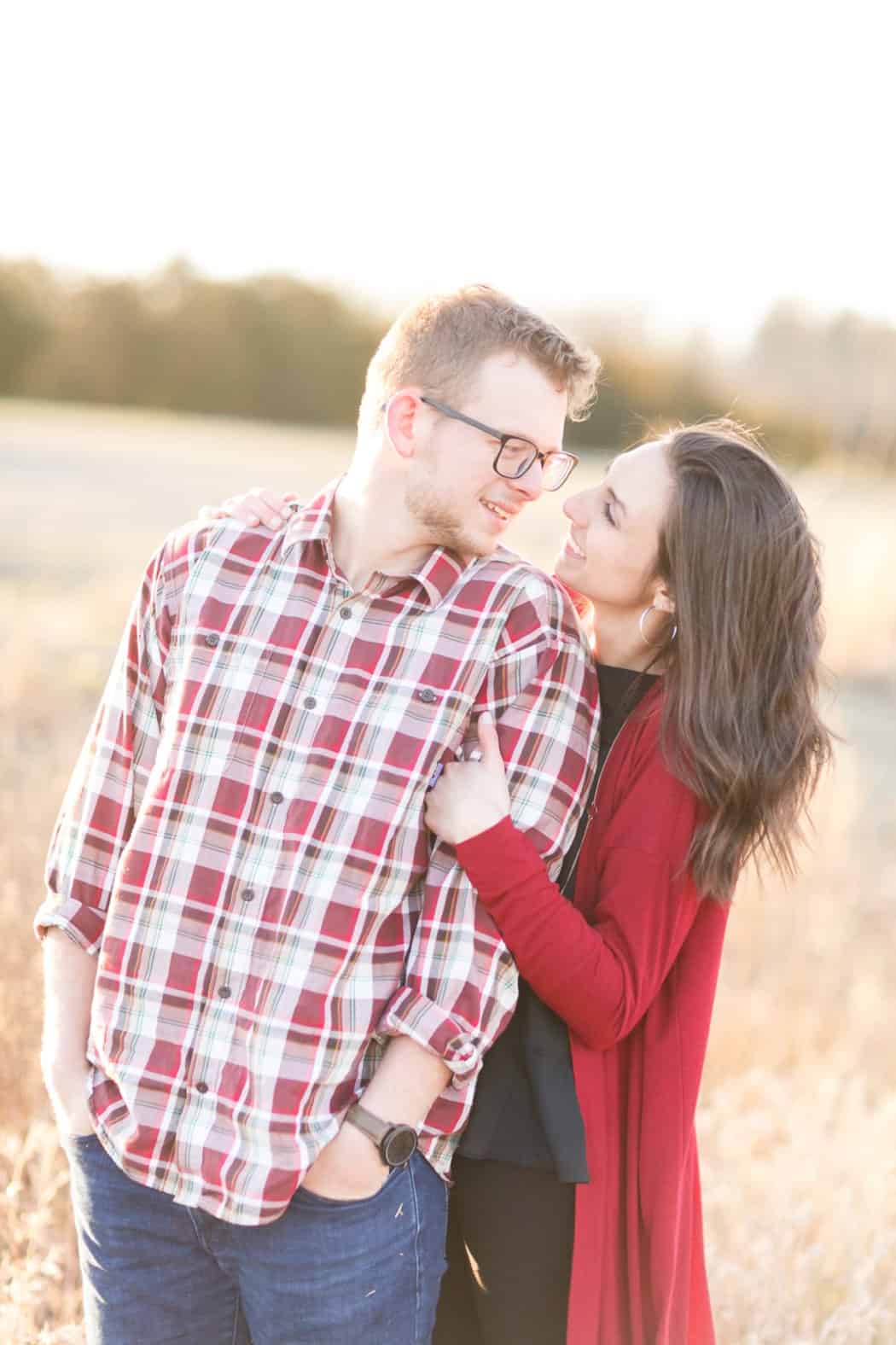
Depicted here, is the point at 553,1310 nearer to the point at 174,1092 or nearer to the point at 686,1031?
the point at 686,1031

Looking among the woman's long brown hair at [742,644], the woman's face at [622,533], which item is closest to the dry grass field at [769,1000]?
the woman's long brown hair at [742,644]

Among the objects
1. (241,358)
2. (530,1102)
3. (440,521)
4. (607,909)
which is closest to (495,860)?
(607,909)

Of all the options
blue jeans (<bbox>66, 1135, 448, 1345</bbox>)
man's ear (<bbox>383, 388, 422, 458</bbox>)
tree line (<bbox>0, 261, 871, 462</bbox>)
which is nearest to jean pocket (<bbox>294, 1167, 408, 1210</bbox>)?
blue jeans (<bbox>66, 1135, 448, 1345</bbox>)

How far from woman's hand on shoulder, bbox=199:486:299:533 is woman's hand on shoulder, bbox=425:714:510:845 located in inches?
18.6

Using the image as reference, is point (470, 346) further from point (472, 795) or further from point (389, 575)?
point (472, 795)

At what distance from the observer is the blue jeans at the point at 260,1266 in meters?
1.86

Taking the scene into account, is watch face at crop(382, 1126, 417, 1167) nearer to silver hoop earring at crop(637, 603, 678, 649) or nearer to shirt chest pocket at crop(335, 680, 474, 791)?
shirt chest pocket at crop(335, 680, 474, 791)

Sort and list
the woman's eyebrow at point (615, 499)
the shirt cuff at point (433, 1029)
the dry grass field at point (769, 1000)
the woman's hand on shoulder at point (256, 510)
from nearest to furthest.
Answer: the shirt cuff at point (433, 1029) → the woman's hand on shoulder at point (256, 510) → the woman's eyebrow at point (615, 499) → the dry grass field at point (769, 1000)

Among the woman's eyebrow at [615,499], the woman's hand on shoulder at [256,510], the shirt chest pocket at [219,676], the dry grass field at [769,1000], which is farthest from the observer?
the dry grass field at [769,1000]

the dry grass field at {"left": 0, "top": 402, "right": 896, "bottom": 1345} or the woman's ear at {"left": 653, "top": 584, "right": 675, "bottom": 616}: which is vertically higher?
the woman's ear at {"left": 653, "top": 584, "right": 675, "bottom": 616}

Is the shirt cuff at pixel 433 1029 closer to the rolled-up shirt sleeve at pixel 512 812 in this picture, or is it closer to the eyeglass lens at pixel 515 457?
the rolled-up shirt sleeve at pixel 512 812

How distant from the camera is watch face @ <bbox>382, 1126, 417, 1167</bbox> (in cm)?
183

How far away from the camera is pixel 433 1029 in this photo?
182cm

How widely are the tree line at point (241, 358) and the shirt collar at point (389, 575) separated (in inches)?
926
